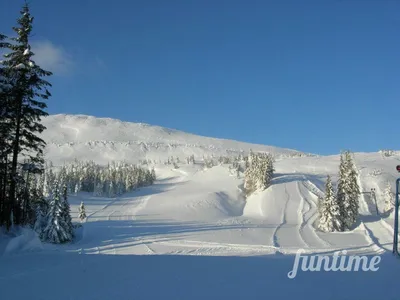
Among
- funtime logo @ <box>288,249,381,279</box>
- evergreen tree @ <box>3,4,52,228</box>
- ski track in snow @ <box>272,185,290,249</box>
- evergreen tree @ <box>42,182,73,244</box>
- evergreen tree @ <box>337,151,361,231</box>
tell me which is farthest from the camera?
evergreen tree @ <box>337,151,361,231</box>

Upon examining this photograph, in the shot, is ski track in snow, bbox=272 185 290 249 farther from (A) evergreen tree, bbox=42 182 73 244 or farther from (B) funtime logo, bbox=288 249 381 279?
(B) funtime logo, bbox=288 249 381 279

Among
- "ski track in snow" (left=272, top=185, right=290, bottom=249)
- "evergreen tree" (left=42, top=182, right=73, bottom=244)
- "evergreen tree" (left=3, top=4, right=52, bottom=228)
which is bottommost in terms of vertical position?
"ski track in snow" (left=272, top=185, right=290, bottom=249)

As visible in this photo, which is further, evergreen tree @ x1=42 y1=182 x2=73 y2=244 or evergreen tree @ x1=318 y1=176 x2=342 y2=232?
evergreen tree @ x1=318 y1=176 x2=342 y2=232

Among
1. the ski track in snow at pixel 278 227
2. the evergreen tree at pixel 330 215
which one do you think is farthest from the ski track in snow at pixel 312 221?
the ski track in snow at pixel 278 227

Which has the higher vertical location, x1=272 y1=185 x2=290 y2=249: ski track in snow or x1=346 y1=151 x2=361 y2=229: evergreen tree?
x1=346 y1=151 x2=361 y2=229: evergreen tree

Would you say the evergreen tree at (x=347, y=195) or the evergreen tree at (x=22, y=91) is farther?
the evergreen tree at (x=347, y=195)

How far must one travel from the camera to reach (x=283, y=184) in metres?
120

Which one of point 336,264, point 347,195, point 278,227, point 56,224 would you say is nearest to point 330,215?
point 347,195

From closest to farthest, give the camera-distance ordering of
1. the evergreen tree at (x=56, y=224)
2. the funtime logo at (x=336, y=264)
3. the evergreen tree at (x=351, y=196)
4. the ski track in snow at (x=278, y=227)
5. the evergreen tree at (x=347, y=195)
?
the funtime logo at (x=336, y=264), the evergreen tree at (x=56, y=224), the ski track in snow at (x=278, y=227), the evergreen tree at (x=347, y=195), the evergreen tree at (x=351, y=196)

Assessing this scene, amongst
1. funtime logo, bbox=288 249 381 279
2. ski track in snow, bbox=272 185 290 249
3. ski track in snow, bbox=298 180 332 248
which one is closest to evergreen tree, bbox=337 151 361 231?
ski track in snow, bbox=298 180 332 248

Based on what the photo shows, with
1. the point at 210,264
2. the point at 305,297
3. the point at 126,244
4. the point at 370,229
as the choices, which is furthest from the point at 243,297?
the point at 370,229

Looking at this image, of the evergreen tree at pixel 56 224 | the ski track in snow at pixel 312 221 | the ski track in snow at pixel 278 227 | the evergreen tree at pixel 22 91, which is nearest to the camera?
the evergreen tree at pixel 22 91

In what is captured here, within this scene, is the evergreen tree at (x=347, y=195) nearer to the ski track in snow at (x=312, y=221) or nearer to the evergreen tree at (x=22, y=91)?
the ski track in snow at (x=312, y=221)

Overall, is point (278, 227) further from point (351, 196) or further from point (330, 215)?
point (351, 196)
